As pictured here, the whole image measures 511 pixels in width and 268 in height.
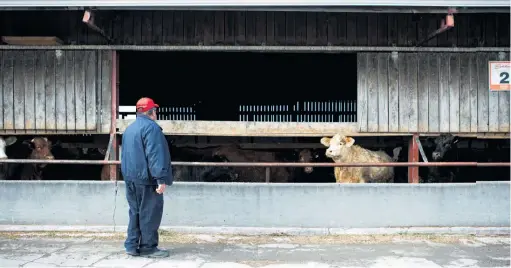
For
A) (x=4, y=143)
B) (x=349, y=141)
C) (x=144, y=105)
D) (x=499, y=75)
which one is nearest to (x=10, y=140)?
(x=4, y=143)

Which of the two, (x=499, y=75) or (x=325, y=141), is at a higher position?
(x=499, y=75)

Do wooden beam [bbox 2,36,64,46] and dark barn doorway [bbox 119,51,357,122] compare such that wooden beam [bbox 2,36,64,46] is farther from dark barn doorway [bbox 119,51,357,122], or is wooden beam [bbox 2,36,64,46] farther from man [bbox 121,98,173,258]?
dark barn doorway [bbox 119,51,357,122]

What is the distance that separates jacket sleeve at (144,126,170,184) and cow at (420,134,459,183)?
17.4ft

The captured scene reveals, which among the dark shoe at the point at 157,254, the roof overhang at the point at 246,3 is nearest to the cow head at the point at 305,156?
the roof overhang at the point at 246,3

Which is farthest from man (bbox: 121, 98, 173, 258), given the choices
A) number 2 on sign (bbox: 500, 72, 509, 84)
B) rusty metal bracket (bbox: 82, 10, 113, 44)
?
number 2 on sign (bbox: 500, 72, 509, 84)

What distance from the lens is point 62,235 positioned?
801 centimetres

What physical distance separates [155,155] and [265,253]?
1.92 m

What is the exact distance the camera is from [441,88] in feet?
30.4

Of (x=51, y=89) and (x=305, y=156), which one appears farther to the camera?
(x=305, y=156)

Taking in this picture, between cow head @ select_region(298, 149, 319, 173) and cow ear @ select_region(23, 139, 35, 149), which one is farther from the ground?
cow ear @ select_region(23, 139, 35, 149)

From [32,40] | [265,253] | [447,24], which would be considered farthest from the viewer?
[32,40]

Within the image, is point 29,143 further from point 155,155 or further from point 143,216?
point 155,155

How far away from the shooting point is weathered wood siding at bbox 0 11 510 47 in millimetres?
9406

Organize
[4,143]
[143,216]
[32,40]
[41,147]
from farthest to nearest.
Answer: [41,147], [4,143], [32,40], [143,216]
